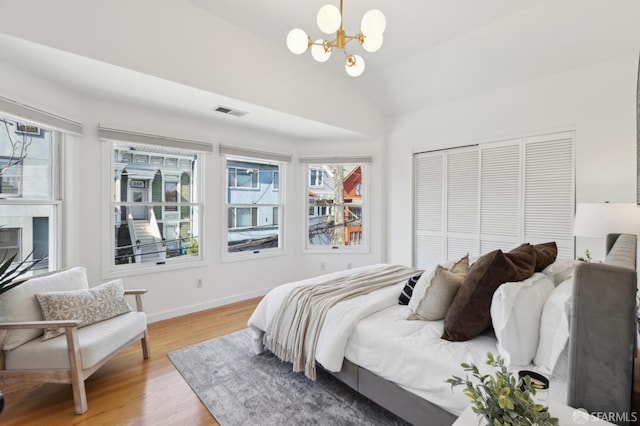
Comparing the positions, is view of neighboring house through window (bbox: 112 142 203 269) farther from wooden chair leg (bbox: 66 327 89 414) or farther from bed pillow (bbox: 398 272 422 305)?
bed pillow (bbox: 398 272 422 305)

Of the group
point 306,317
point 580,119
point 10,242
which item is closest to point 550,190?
point 580,119

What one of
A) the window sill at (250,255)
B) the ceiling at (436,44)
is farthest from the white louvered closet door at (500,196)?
the window sill at (250,255)

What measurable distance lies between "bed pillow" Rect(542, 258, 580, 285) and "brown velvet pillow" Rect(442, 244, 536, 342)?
258mm

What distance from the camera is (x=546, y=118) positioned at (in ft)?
10.7

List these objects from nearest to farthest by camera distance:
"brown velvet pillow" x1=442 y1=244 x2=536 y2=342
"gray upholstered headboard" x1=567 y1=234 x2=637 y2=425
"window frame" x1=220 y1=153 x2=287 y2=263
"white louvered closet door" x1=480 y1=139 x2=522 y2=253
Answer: "gray upholstered headboard" x1=567 y1=234 x2=637 y2=425, "brown velvet pillow" x1=442 y1=244 x2=536 y2=342, "white louvered closet door" x1=480 y1=139 x2=522 y2=253, "window frame" x1=220 y1=153 x2=287 y2=263

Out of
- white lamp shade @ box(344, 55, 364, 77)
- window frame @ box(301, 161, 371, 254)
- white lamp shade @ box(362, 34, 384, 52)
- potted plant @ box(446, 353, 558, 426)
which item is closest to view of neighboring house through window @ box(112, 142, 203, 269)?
window frame @ box(301, 161, 371, 254)

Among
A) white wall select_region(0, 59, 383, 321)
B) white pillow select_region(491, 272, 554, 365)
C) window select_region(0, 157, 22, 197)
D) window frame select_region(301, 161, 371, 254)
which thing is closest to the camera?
white pillow select_region(491, 272, 554, 365)

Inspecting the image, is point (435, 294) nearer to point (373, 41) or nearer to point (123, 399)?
point (373, 41)

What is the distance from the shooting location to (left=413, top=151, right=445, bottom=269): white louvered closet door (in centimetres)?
426

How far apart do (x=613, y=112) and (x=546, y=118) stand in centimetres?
53

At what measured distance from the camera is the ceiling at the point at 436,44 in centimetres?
257

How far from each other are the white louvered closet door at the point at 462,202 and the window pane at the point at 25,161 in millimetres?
4553

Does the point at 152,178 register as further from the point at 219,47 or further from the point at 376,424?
the point at 376,424

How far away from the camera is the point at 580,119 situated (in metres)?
3.05
